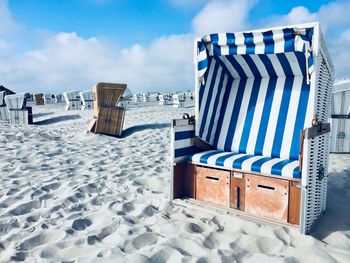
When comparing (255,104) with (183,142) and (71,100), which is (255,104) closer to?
(183,142)

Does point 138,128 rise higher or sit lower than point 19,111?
lower

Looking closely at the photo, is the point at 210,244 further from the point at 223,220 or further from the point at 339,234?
the point at 339,234

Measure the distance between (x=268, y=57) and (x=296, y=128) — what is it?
0.93m

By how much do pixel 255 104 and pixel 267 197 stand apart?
4.67 feet

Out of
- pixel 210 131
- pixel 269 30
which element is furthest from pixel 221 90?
pixel 269 30

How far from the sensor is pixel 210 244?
8.65 ft

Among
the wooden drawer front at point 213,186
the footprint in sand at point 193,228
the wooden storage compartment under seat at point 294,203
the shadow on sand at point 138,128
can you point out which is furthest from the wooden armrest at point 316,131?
the shadow on sand at point 138,128

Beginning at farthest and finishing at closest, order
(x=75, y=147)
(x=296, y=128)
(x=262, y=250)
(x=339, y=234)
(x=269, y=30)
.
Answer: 1. (x=75, y=147)
2. (x=296, y=128)
3. (x=269, y=30)
4. (x=339, y=234)
5. (x=262, y=250)

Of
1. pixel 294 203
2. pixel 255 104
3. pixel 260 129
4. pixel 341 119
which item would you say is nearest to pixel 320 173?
pixel 294 203

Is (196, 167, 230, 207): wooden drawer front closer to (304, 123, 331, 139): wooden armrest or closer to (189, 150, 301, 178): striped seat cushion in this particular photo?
(189, 150, 301, 178): striped seat cushion

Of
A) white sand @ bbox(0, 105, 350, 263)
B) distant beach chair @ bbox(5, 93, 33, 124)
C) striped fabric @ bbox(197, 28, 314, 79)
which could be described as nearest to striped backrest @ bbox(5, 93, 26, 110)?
distant beach chair @ bbox(5, 93, 33, 124)

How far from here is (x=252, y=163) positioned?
319 cm

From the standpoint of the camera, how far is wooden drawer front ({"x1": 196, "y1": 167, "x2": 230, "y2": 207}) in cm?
341

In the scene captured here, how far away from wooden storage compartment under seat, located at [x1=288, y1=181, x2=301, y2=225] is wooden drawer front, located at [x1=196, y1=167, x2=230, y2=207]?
680 millimetres
